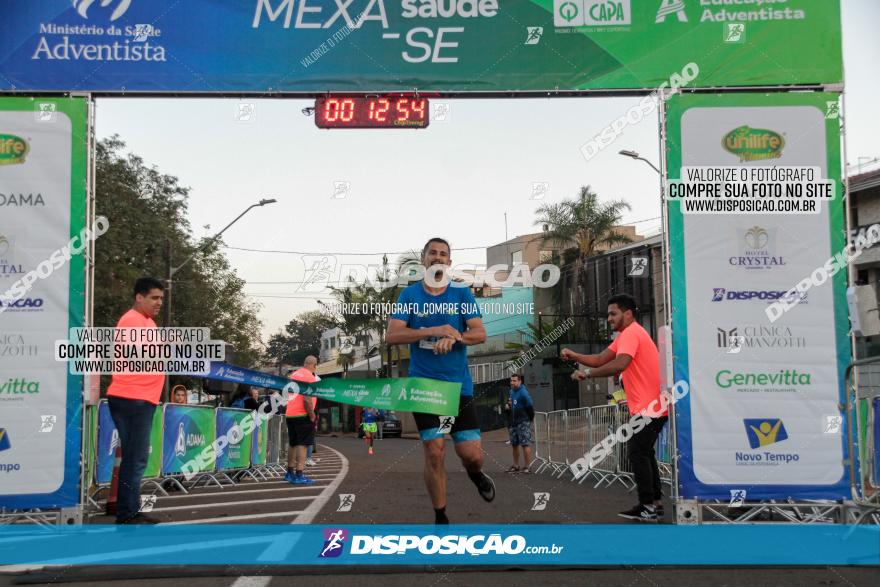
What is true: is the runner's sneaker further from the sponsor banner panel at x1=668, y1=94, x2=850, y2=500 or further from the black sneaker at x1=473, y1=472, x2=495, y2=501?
the sponsor banner panel at x1=668, y1=94, x2=850, y2=500

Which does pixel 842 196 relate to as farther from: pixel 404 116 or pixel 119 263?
pixel 119 263

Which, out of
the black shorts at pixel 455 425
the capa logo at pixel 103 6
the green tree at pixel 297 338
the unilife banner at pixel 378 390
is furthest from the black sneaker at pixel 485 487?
the green tree at pixel 297 338

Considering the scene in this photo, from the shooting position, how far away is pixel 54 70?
27.1ft

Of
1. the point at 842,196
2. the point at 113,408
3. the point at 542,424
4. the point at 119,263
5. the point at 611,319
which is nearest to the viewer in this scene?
the point at 113,408

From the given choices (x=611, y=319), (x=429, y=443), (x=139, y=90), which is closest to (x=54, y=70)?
(x=139, y=90)

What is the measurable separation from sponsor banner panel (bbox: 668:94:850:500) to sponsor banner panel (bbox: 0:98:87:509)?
5715 millimetres

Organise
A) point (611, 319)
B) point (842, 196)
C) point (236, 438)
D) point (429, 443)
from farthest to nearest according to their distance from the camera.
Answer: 1. point (236, 438)
2. point (611, 319)
3. point (842, 196)
4. point (429, 443)

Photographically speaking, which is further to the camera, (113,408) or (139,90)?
(139,90)

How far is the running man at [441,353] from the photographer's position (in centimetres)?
645

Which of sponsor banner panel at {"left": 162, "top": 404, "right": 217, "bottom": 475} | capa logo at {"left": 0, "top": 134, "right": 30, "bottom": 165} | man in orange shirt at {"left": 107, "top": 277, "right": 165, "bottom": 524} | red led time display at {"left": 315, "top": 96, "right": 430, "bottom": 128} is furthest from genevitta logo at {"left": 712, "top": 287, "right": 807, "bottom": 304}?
sponsor banner panel at {"left": 162, "top": 404, "right": 217, "bottom": 475}

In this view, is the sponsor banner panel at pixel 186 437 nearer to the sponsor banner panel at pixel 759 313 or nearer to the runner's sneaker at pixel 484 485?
the runner's sneaker at pixel 484 485

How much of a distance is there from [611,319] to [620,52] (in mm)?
2750

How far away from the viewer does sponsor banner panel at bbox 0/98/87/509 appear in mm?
7891

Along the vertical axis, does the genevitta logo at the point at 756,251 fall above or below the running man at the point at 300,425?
above
